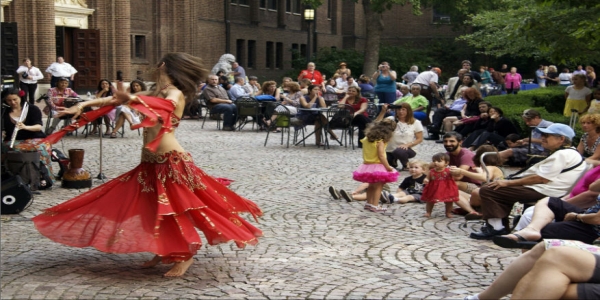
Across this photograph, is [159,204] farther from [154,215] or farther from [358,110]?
[358,110]

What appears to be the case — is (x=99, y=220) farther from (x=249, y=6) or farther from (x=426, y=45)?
(x=426, y=45)

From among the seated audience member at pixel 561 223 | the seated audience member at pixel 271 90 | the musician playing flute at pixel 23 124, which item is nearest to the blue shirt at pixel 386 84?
the seated audience member at pixel 271 90

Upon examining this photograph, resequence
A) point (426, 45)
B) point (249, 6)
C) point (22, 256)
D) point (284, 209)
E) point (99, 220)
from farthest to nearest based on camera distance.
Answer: point (426, 45) → point (249, 6) → point (284, 209) → point (22, 256) → point (99, 220)

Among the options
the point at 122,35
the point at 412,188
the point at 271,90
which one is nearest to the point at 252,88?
the point at 271,90

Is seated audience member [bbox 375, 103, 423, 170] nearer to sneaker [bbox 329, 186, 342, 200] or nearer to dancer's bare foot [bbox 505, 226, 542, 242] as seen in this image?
sneaker [bbox 329, 186, 342, 200]

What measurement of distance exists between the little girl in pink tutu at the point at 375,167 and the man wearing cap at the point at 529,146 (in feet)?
7.74

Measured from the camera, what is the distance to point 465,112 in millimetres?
18422

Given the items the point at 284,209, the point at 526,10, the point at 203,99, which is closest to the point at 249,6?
the point at 203,99

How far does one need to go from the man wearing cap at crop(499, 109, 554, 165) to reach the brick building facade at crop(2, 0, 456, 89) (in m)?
16.4

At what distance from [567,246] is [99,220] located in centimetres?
352

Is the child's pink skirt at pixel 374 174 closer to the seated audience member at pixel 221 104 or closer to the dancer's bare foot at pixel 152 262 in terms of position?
the dancer's bare foot at pixel 152 262

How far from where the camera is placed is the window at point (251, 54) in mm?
49188

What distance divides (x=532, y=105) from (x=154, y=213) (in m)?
15.5

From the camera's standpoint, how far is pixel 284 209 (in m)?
10.4
